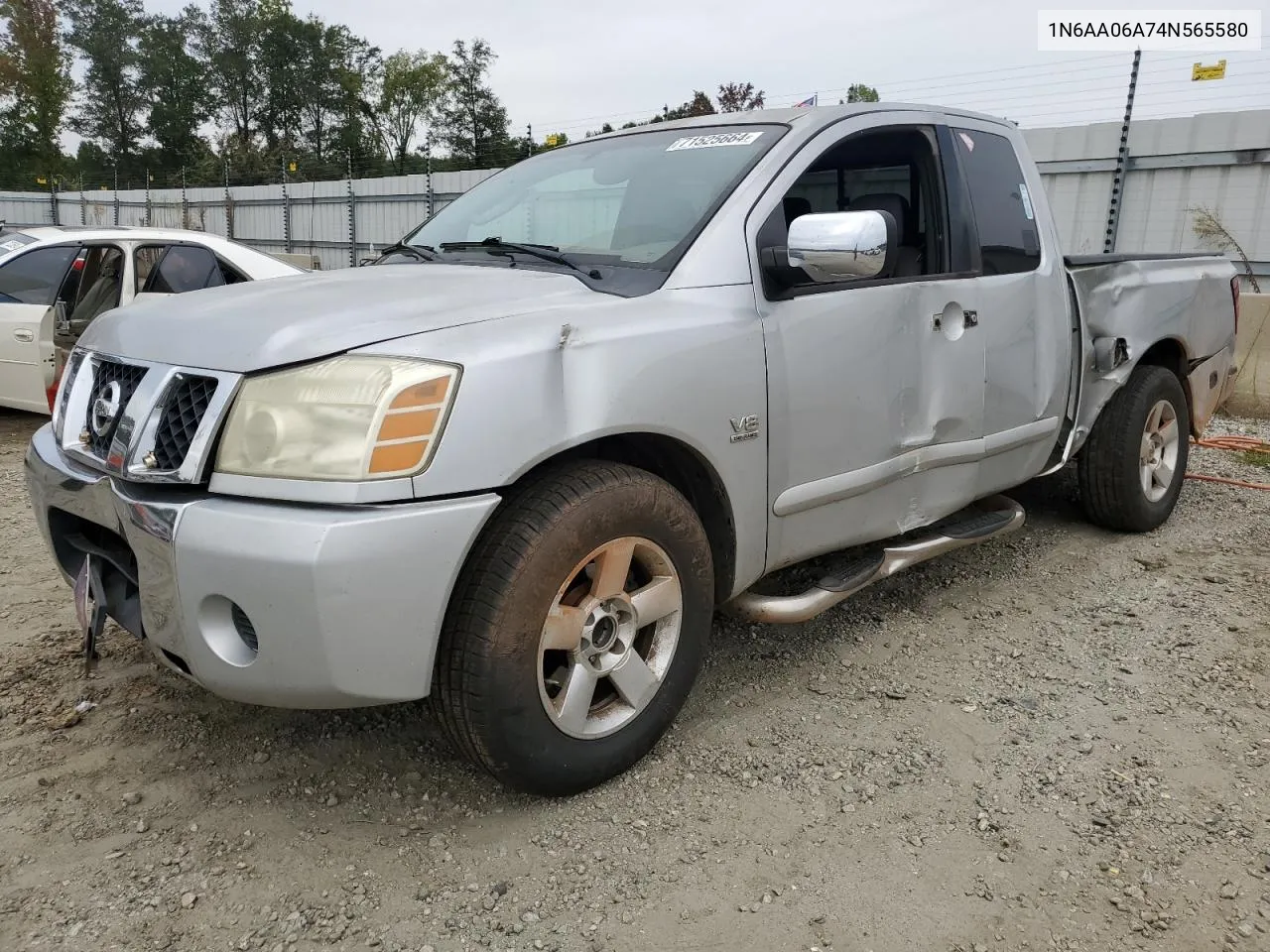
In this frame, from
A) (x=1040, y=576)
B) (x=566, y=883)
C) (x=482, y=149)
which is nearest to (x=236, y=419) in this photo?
(x=566, y=883)

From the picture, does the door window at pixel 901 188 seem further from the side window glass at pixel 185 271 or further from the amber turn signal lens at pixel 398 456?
the side window glass at pixel 185 271

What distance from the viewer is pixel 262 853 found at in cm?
217

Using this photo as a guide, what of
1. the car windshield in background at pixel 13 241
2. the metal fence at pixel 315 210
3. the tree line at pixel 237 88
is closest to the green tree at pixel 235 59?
the tree line at pixel 237 88

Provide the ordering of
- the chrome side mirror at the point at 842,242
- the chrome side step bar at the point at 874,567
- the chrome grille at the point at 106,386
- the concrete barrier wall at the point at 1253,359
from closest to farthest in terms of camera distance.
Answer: the chrome grille at the point at 106,386 → the chrome side mirror at the point at 842,242 → the chrome side step bar at the point at 874,567 → the concrete barrier wall at the point at 1253,359

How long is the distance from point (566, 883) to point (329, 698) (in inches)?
26.2

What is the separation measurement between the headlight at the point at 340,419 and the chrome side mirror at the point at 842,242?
105cm

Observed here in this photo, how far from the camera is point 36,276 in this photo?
6.61 meters

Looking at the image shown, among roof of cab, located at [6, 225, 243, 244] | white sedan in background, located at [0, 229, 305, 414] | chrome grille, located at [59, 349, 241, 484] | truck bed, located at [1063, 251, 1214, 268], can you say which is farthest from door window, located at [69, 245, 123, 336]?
truck bed, located at [1063, 251, 1214, 268]

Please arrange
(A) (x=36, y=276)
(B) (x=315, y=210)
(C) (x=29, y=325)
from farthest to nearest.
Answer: (B) (x=315, y=210), (A) (x=36, y=276), (C) (x=29, y=325)

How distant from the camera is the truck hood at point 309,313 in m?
2.02

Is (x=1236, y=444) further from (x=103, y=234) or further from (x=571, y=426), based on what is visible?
(x=103, y=234)

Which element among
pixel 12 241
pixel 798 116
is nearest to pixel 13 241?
pixel 12 241

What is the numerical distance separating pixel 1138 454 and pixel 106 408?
4071 mm

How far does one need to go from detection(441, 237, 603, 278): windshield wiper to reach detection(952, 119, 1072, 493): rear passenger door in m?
1.51
